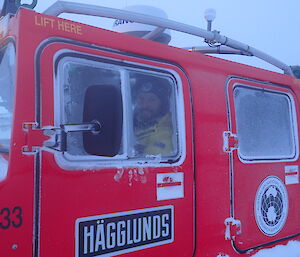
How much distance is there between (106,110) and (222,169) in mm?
1218

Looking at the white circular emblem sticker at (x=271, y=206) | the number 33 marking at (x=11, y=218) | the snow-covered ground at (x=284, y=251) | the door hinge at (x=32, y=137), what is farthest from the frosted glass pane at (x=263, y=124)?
the number 33 marking at (x=11, y=218)

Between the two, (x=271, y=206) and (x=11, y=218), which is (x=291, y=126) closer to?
(x=271, y=206)

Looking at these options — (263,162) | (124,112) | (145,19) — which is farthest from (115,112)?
(263,162)

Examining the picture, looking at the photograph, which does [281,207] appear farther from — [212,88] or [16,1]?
[16,1]

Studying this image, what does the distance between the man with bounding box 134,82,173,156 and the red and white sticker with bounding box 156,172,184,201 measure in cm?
15

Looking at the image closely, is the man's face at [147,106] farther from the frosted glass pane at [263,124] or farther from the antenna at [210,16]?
the antenna at [210,16]

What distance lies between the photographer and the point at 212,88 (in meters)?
2.74

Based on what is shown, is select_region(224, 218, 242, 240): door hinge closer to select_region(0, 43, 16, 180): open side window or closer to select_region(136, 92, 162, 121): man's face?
select_region(136, 92, 162, 121): man's face

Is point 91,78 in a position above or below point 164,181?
above

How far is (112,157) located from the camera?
210 centimetres

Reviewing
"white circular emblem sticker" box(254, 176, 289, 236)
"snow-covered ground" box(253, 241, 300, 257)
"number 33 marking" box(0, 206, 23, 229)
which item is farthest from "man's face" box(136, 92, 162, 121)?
"snow-covered ground" box(253, 241, 300, 257)

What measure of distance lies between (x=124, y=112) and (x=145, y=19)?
0.77m

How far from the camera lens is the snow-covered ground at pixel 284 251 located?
301cm

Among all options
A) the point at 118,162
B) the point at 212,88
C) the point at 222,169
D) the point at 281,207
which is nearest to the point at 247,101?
the point at 212,88
